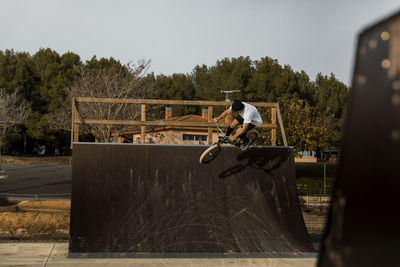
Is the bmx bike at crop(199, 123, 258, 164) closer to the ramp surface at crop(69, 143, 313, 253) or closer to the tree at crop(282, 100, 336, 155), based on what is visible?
the ramp surface at crop(69, 143, 313, 253)

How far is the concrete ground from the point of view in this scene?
256 inches

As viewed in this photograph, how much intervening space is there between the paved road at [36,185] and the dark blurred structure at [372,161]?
59.4ft

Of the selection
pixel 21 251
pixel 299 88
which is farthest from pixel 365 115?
pixel 299 88

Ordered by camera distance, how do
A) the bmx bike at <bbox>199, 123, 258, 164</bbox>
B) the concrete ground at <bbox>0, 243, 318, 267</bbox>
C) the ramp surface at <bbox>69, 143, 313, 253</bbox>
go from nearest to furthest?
the concrete ground at <bbox>0, 243, 318, 267</bbox> → the ramp surface at <bbox>69, 143, 313, 253</bbox> → the bmx bike at <bbox>199, 123, 258, 164</bbox>

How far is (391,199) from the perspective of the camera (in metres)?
0.96

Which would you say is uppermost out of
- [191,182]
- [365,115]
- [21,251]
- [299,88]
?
[299,88]

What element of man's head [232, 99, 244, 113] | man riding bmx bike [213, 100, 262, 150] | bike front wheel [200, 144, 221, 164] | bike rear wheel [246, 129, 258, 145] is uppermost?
man's head [232, 99, 244, 113]

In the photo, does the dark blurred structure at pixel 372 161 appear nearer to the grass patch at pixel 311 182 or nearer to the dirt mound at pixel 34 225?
the dirt mound at pixel 34 225

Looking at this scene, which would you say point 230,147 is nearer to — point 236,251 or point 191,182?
point 191,182

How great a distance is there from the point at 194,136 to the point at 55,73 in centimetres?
1861

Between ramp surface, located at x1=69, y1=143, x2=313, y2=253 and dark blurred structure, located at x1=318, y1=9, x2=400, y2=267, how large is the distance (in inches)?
260

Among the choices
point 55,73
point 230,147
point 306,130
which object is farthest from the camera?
point 55,73

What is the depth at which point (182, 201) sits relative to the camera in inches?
315

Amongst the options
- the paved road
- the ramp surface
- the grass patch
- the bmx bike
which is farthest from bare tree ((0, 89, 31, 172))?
the bmx bike
